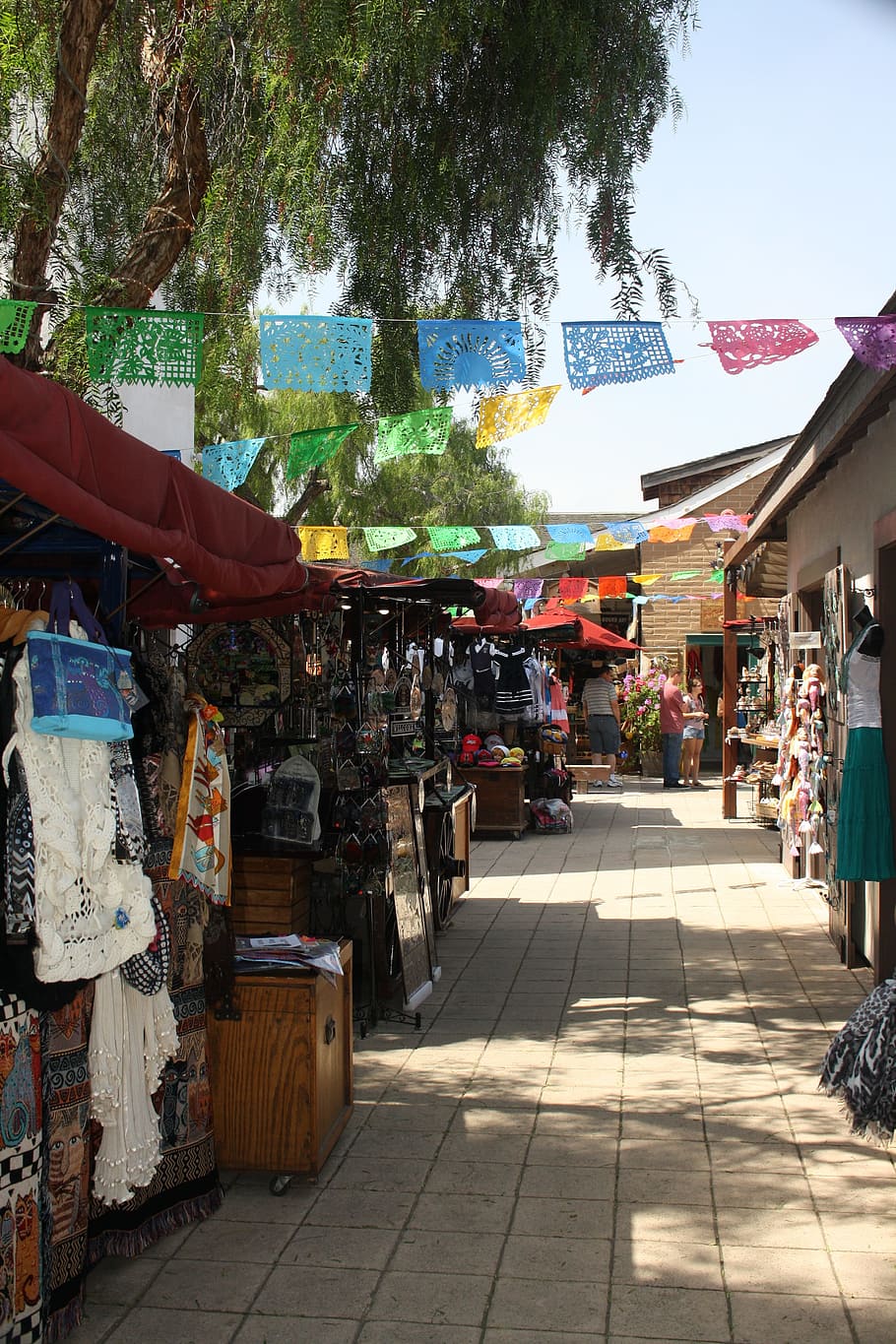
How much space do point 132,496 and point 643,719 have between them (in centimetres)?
1855

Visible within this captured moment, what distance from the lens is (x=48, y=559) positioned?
4227 mm

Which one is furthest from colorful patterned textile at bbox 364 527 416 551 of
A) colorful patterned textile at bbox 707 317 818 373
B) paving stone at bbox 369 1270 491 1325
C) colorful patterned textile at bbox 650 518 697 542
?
paving stone at bbox 369 1270 491 1325

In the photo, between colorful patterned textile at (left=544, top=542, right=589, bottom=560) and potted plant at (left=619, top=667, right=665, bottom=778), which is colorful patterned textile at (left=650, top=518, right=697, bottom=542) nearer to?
colorful patterned textile at (left=544, top=542, right=589, bottom=560)

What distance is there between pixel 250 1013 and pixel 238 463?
5.28m

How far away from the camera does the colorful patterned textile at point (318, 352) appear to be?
575 cm

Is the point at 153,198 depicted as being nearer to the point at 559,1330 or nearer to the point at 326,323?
the point at 326,323

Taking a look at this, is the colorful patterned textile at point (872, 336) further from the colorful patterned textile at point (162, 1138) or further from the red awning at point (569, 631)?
the red awning at point (569, 631)

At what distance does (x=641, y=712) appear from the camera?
21.2 meters

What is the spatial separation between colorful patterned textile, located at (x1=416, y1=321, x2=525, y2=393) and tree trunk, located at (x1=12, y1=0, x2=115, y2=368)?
1.93m

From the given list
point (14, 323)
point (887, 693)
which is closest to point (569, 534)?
point (887, 693)

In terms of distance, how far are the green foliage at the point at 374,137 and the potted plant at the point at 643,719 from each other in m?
14.6

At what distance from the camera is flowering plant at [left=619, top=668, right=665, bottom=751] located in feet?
68.5

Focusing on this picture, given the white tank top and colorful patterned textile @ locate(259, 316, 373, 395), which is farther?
the white tank top

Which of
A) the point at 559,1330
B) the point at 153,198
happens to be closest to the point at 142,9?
the point at 153,198
